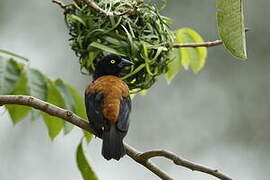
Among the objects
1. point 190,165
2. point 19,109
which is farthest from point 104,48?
point 190,165

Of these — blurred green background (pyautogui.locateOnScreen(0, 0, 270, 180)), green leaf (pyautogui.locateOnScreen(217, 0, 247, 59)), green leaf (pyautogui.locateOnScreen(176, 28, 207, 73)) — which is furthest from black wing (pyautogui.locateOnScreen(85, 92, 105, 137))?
blurred green background (pyautogui.locateOnScreen(0, 0, 270, 180))

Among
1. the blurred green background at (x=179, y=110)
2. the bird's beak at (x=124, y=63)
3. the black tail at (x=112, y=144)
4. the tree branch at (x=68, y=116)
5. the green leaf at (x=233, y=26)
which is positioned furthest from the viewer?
the blurred green background at (x=179, y=110)

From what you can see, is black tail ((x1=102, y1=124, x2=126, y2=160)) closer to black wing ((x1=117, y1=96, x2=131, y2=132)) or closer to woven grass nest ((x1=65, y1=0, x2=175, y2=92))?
black wing ((x1=117, y1=96, x2=131, y2=132))

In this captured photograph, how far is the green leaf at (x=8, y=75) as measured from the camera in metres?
2.28

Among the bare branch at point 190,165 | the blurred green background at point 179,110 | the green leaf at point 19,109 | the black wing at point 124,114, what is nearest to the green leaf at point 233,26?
the bare branch at point 190,165

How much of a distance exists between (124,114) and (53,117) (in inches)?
13.2

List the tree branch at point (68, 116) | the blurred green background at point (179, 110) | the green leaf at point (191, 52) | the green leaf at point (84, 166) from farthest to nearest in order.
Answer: the blurred green background at point (179, 110), the green leaf at point (191, 52), the green leaf at point (84, 166), the tree branch at point (68, 116)

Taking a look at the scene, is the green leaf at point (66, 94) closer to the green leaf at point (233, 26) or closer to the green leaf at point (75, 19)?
the green leaf at point (75, 19)

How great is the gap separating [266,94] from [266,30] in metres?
0.73

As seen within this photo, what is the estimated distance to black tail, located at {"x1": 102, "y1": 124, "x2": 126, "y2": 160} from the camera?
2168 mm

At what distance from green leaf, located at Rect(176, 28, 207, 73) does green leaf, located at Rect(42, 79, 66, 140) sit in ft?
1.93

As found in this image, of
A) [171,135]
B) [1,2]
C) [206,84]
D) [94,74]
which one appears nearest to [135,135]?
[171,135]

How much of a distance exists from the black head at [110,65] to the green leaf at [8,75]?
1.19ft

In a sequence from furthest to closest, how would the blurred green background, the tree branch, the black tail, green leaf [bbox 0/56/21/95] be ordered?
the blurred green background < green leaf [bbox 0/56/21/95] < the black tail < the tree branch
